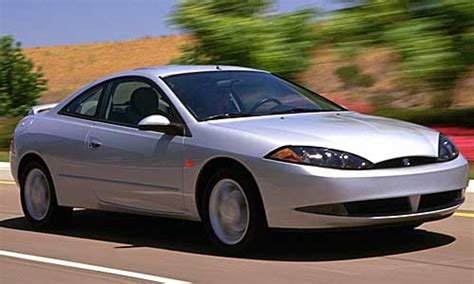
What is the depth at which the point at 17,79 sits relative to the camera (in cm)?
4175

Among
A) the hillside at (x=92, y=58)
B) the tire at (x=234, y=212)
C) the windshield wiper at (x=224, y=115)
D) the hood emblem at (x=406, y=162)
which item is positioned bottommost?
the hillside at (x=92, y=58)

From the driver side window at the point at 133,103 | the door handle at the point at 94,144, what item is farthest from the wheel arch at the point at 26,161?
the driver side window at the point at 133,103

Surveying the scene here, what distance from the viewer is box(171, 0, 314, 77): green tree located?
20.2 metres

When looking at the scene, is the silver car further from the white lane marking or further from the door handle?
the white lane marking

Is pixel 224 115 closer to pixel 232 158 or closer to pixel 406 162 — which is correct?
pixel 232 158

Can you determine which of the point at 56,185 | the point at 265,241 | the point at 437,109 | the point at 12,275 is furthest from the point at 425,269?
the point at 437,109

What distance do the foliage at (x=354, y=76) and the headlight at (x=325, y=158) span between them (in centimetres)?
1514

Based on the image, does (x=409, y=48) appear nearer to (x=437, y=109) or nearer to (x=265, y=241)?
(x=437, y=109)

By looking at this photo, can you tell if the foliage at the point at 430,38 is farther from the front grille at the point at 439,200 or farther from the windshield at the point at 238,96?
the front grille at the point at 439,200

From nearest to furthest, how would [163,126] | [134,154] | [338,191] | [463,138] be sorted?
[338,191] < [163,126] < [134,154] < [463,138]

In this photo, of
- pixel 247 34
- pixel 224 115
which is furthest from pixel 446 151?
pixel 247 34

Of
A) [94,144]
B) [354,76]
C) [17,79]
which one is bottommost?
[17,79]

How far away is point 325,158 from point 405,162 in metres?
0.59

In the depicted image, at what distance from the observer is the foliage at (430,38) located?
17.6m
